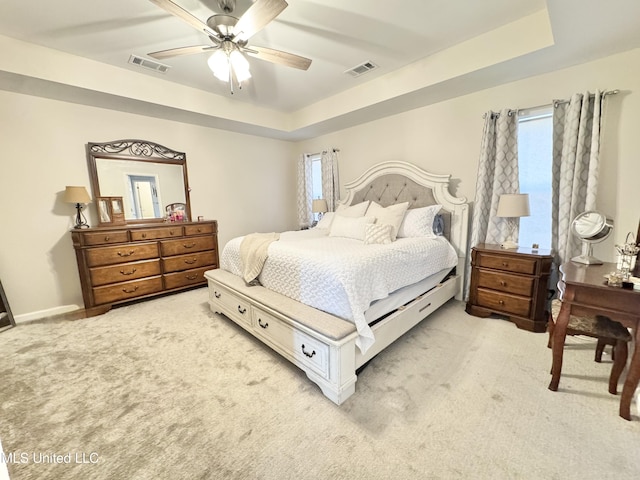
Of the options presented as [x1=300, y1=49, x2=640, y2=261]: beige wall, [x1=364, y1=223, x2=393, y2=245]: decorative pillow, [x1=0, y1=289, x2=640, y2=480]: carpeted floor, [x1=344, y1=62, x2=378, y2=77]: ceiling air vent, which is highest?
[x1=344, y1=62, x2=378, y2=77]: ceiling air vent

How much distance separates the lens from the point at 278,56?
2.09m

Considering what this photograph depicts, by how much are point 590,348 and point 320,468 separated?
2375 mm

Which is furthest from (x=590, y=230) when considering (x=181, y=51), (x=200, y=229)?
(x=200, y=229)

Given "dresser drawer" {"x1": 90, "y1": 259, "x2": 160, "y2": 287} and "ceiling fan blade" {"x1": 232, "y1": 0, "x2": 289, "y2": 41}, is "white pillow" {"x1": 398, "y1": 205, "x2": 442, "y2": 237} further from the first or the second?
"dresser drawer" {"x1": 90, "y1": 259, "x2": 160, "y2": 287}

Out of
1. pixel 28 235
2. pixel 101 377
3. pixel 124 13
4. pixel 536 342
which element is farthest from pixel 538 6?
pixel 28 235

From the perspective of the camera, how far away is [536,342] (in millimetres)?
2252

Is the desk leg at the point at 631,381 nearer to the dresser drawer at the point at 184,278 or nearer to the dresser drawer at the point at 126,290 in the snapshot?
the dresser drawer at the point at 184,278

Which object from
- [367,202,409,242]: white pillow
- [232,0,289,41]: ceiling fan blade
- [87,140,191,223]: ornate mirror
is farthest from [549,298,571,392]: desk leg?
[87,140,191,223]: ornate mirror

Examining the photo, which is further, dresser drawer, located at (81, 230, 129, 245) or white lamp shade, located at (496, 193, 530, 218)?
dresser drawer, located at (81, 230, 129, 245)

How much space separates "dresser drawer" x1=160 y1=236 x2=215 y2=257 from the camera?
3.39m

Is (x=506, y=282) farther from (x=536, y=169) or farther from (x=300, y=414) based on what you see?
(x=300, y=414)

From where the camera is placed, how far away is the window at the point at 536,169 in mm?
2645

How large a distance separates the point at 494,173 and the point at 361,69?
6.04ft

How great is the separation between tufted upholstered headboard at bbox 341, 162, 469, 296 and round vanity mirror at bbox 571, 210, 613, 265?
0.98 m
